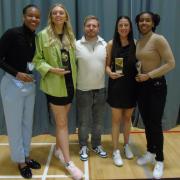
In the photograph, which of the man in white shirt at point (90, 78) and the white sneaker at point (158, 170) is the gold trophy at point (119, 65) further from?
the white sneaker at point (158, 170)

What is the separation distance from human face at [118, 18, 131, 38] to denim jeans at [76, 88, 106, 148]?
24.1 inches

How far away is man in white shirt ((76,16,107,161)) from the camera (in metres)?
2.76

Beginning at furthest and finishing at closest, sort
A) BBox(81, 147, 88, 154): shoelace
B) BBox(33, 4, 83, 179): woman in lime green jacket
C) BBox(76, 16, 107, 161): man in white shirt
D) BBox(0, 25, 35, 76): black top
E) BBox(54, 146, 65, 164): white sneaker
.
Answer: BBox(81, 147, 88, 154): shoelace
BBox(54, 146, 65, 164): white sneaker
BBox(76, 16, 107, 161): man in white shirt
BBox(33, 4, 83, 179): woman in lime green jacket
BBox(0, 25, 35, 76): black top

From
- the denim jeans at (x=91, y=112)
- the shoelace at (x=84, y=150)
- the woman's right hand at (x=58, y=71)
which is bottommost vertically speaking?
the shoelace at (x=84, y=150)

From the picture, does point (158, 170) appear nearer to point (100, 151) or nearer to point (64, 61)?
point (100, 151)

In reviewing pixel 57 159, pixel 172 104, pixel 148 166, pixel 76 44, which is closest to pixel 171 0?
pixel 172 104

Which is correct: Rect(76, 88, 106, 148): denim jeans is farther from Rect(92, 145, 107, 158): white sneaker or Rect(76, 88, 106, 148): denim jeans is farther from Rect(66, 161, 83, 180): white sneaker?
Rect(66, 161, 83, 180): white sneaker

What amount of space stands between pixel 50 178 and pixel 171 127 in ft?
6.58

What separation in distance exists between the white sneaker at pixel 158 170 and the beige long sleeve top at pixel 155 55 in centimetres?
81

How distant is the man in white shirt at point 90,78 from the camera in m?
2.76

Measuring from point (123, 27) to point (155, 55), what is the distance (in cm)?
40

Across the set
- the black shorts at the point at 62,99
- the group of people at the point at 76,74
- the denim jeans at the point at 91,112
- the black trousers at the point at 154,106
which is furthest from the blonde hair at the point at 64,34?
the black trousers at the point at 154,106

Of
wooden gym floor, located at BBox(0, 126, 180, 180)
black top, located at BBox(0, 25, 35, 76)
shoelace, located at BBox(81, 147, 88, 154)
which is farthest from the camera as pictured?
shoelace, located at BBox(81, 147, 88, 154)

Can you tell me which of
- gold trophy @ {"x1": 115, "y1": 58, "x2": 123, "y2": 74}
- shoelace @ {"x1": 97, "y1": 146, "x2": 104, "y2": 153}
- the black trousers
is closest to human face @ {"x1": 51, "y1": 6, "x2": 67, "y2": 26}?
gold trophy @ {"x1": 115, "y1": 58, "x2": 123, "y2": 74}
